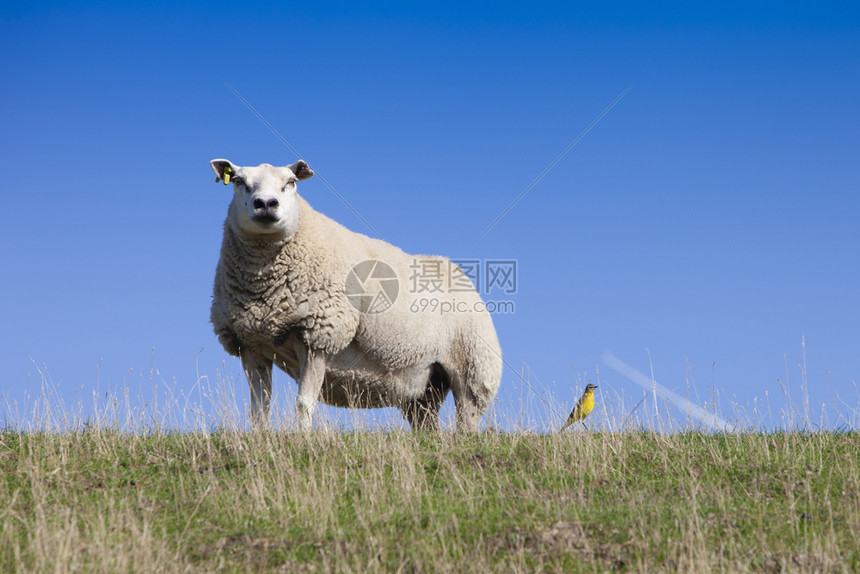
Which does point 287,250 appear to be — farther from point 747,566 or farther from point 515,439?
point 747,566

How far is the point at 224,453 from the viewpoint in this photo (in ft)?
27.3

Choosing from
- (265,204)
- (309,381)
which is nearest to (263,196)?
(265,204)

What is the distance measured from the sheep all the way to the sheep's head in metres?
0.02

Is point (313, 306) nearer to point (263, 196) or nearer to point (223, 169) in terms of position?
point (263, 196)

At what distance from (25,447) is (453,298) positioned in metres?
6.62

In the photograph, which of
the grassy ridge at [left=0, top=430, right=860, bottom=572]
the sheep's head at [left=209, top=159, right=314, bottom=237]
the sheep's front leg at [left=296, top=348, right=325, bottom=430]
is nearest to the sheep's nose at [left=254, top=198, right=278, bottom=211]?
the sheep's head at [left=209, top=159, right=314, bottom=237]

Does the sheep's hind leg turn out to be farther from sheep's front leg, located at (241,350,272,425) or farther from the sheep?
sheep's front leg, located at (241,350,272,425)

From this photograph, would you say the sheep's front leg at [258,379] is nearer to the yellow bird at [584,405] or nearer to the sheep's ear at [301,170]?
the sheep's ear at [301,170]

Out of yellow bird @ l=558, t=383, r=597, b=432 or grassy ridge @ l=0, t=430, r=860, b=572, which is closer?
grassy ridge @ l=0, t=430, r=860, b=572

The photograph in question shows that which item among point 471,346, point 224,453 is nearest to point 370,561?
point 224,453

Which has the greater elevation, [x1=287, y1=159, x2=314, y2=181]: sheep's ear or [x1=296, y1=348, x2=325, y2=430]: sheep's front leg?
[x1=287, y1=159, x2=314, y2=181]: sheep's ear

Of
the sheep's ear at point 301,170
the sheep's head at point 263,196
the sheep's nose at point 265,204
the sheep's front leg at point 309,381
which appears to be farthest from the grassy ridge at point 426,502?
the sheep's ear at point 301,170

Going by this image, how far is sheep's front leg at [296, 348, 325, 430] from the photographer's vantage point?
981 centimetres

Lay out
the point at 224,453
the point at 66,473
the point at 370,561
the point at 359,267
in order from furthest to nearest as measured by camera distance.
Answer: the point at 359,267 < the point at 224,453 < the point at 66,473 < the point at 370,561
